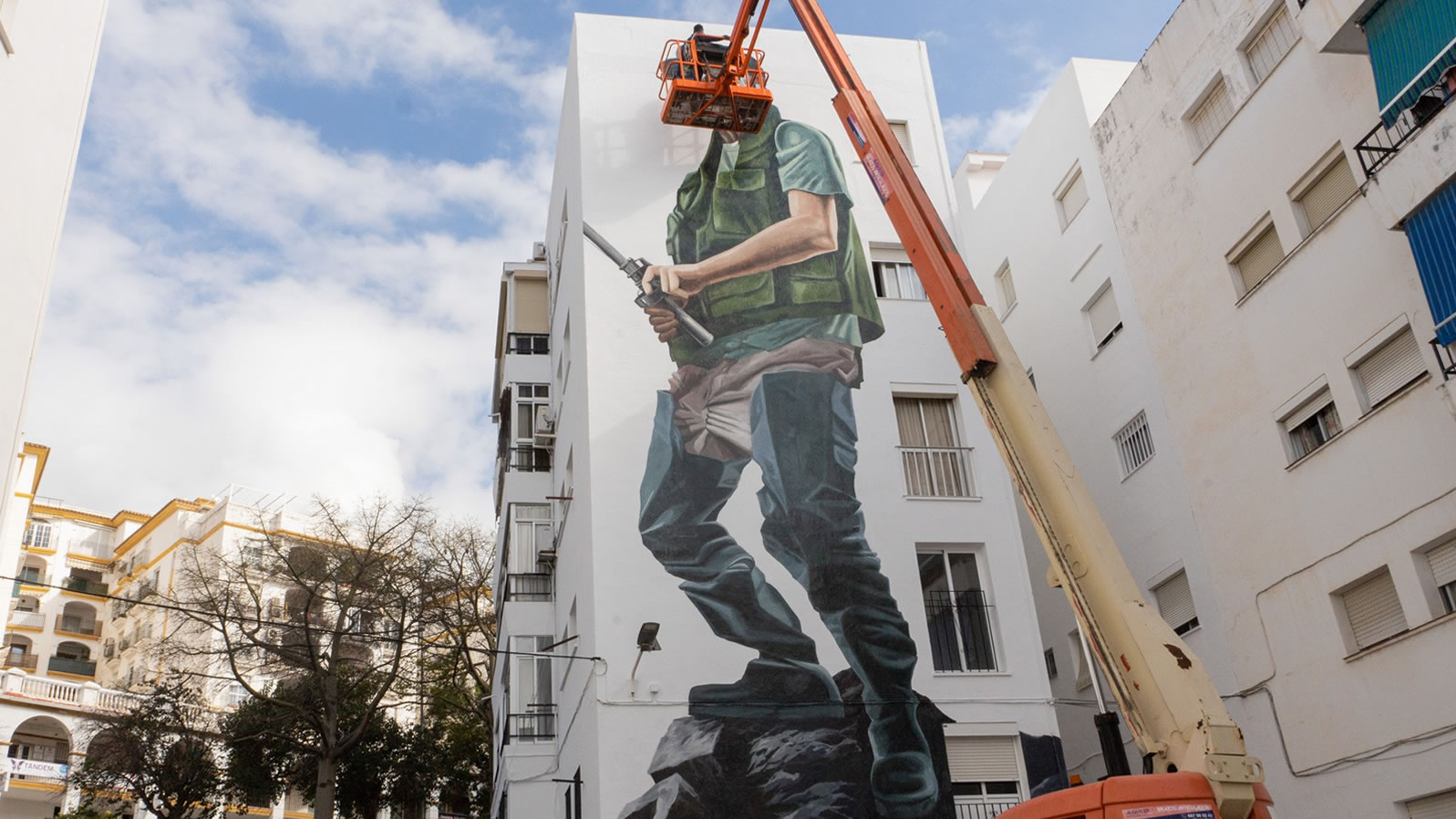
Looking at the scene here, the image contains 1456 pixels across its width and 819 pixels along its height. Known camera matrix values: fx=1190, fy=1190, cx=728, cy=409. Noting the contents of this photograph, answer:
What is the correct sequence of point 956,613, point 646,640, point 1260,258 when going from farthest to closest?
point 956,613 → point 1260,258 → point 646,640

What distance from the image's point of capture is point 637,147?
22844 millimetres

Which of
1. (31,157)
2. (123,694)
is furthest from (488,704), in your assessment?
(31,157)

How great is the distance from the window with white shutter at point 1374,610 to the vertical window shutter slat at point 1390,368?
2.53m

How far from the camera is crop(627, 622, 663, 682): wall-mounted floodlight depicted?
17.8 metres

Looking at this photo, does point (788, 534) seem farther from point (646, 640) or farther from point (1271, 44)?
point (1271, 44)

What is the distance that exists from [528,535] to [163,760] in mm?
21980

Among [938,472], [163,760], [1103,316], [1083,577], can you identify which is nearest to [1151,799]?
[1083,577]

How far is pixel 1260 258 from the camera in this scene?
19.5 meters

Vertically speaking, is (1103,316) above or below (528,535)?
above

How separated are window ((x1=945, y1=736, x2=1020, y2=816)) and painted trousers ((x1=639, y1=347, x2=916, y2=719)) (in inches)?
44.5

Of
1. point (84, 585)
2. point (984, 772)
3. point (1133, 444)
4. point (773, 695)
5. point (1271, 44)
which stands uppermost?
point (84, 585)

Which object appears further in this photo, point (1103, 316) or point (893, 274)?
point (1103, 316)

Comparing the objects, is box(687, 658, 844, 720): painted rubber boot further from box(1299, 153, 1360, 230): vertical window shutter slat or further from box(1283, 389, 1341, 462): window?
box(1299, 153, 1360, 230): vertical window shutter slat

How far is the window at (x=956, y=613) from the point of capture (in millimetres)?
19609
